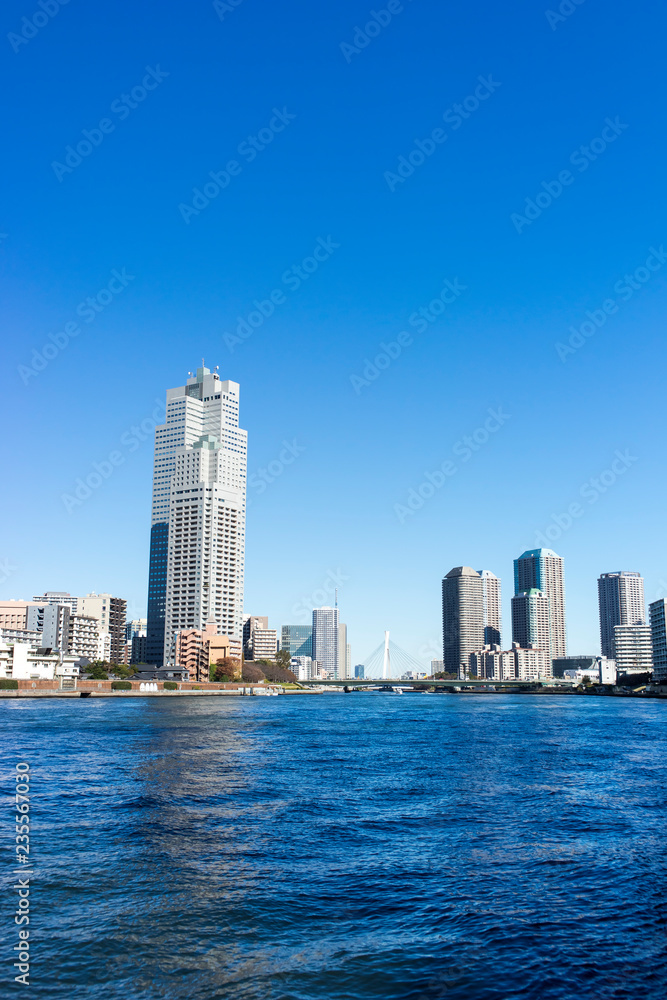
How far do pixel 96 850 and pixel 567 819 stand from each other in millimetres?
20303

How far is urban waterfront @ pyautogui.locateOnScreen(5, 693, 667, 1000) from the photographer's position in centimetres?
1647

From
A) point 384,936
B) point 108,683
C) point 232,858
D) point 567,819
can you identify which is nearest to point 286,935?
point 384,936

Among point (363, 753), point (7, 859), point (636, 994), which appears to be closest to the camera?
point (636, 994)

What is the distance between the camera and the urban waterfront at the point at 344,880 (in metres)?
16.5

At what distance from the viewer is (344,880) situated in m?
23.5

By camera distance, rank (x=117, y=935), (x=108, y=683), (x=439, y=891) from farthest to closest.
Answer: (x=108, y=683), (x=439, y=891), (x=117, y=935)

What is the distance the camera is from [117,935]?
18562 millimetres

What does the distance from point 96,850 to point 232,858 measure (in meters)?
5.21

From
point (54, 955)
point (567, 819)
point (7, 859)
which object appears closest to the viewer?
point (54, 955)

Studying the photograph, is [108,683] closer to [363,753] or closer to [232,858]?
[363,753]

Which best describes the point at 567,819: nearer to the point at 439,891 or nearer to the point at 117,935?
the point at 439,891

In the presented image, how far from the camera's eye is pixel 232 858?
2562 cm

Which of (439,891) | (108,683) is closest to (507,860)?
(439,891)

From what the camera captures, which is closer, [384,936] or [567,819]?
[384,936]
